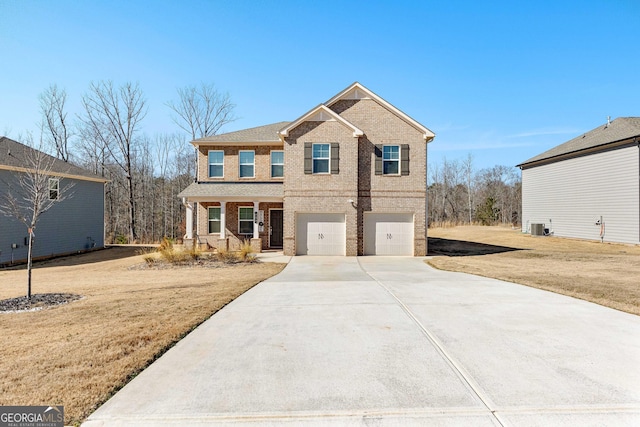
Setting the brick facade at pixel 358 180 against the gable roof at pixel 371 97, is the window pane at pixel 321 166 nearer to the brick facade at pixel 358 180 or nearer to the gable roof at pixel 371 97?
the brick facade at pixel 358 180

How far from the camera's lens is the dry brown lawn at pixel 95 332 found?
3.66 metres

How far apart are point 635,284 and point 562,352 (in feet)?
25.0

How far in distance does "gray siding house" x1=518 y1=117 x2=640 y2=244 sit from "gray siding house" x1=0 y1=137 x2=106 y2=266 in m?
30.6

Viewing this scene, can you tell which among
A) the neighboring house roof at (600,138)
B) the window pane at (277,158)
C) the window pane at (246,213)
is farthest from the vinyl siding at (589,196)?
the window pane at (246,213)

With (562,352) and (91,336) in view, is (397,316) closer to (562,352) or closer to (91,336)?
(562,352)

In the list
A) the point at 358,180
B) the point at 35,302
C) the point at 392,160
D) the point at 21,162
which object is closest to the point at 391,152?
the point at 392,160

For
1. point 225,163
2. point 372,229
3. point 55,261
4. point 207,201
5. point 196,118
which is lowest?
point 55,261

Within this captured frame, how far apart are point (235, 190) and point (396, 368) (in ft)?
55.0

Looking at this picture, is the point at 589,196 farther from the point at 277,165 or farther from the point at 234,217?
the point at 234,217

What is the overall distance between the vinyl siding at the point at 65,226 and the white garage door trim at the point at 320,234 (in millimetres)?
14047

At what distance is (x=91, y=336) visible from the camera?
17.3 ft

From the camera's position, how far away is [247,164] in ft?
68.2

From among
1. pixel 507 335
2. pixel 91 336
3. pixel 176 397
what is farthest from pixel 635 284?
pixel 91 336

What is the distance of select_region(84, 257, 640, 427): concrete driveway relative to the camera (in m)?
3.30
